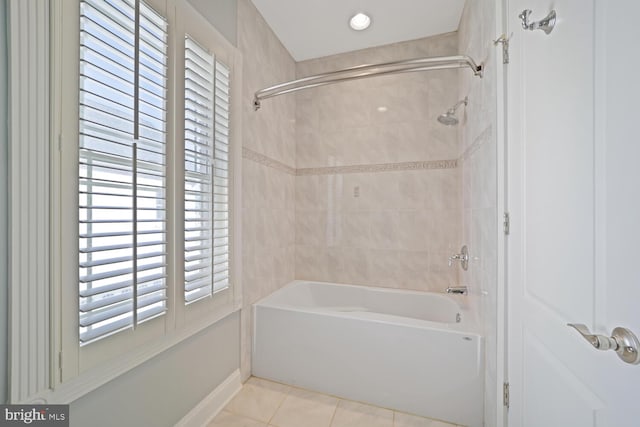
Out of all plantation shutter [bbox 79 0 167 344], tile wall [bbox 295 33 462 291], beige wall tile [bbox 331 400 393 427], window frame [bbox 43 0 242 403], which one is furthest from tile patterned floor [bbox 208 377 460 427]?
tile wall [bbox 295 33 462 291]

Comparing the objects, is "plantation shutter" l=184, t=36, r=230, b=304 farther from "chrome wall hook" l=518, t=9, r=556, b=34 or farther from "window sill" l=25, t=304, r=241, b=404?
"chrome wall hook" l=518, t=9, r=556, b=34

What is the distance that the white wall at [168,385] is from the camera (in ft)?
3.17

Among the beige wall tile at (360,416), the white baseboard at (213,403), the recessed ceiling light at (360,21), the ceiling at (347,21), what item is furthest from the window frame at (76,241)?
the recessed ceiling light at (360,21)

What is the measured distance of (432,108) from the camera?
2230mm

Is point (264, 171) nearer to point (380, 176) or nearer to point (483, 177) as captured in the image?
point (380, 176)

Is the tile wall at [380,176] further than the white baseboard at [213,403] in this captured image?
Yes

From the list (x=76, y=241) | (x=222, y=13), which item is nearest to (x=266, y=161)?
(x=222, y=13)

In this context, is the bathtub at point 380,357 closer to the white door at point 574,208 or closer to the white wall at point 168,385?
the white wall at point 168,385

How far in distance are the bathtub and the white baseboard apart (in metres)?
0.21

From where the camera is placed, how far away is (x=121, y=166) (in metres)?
0.99

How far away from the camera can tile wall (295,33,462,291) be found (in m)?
2.21

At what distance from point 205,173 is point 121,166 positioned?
1.49ft

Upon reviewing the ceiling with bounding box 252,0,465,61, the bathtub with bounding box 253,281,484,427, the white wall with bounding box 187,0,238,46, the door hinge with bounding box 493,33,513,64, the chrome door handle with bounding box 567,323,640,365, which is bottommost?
the bathtub with bounding box 253,281,484,427

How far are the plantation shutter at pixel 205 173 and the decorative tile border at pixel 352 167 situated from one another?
0.37 m
